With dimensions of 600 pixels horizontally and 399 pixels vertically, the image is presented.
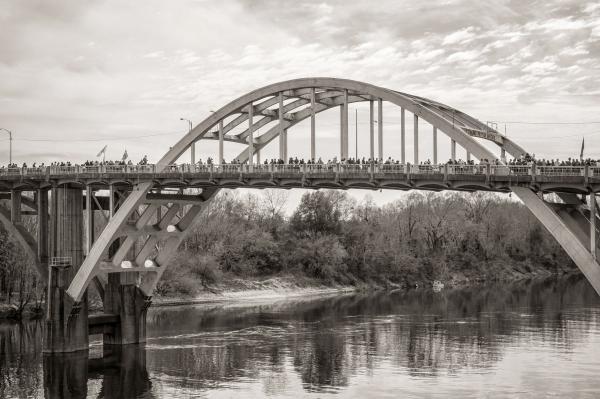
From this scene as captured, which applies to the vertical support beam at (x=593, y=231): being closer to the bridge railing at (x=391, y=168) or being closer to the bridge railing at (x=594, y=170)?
the bridge railing at (x=594, y=170)

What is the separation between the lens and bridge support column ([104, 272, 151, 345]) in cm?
5141

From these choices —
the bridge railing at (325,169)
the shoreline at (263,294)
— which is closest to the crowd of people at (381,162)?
the bridge railing at (325,169)

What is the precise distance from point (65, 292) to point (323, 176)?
56.0ft

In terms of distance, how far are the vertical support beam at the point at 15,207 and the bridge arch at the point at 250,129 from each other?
23.0 feet

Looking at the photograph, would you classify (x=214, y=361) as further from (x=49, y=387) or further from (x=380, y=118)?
(x=380, y=118)

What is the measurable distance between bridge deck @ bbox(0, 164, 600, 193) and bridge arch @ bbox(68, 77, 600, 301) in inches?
55.8

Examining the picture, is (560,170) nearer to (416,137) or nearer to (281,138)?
(416,137)

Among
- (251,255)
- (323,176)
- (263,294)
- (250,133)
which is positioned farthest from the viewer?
(251,255)

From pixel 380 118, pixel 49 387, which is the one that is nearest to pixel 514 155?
pixel 380 118

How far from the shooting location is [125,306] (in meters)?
51.5

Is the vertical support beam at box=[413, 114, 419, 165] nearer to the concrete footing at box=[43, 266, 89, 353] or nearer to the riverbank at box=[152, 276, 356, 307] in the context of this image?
the concrete footing at box=[43, 266, 89, 353]

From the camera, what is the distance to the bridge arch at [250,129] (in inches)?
1689

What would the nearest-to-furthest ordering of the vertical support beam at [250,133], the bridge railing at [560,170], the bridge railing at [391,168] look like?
the bridge railing at [560,170]
the bridge railing at [391,168]
the vertical support beam at [250,133]

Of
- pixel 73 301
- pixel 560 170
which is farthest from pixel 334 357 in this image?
pixel 560 170
